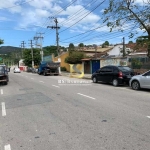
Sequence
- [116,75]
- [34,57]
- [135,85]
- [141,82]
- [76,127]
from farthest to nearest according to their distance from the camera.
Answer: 1. [34,57]
2. [116,75]
3. [135,85]
4. [141,82]
5. [76,127]

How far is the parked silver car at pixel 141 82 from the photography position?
13805 mm

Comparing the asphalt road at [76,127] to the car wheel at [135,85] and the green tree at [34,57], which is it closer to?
the car wheel at [135,85]

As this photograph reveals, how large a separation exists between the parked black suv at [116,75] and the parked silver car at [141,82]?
2041 millimetres

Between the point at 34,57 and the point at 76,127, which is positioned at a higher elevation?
the point at 34,57

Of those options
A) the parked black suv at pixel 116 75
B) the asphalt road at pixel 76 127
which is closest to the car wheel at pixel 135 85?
the parked black suv at pixel 116 75

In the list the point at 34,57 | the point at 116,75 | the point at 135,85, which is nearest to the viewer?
the point at 135,85

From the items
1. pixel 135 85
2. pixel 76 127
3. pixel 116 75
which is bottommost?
pixel 76 127

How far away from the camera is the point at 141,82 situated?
14.2 m

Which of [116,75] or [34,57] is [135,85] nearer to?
[116,75]

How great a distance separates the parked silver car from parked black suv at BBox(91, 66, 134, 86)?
2.04 meters

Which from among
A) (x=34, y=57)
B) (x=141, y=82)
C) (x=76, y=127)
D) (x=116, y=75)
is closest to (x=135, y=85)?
(x=141, y=82)

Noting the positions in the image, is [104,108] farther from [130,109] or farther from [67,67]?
[67,67]

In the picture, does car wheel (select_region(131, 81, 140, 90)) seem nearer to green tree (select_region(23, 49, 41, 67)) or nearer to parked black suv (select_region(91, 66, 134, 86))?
parked black suv (select_region(91, 66, 134, 86))

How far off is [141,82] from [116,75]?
349 cm
